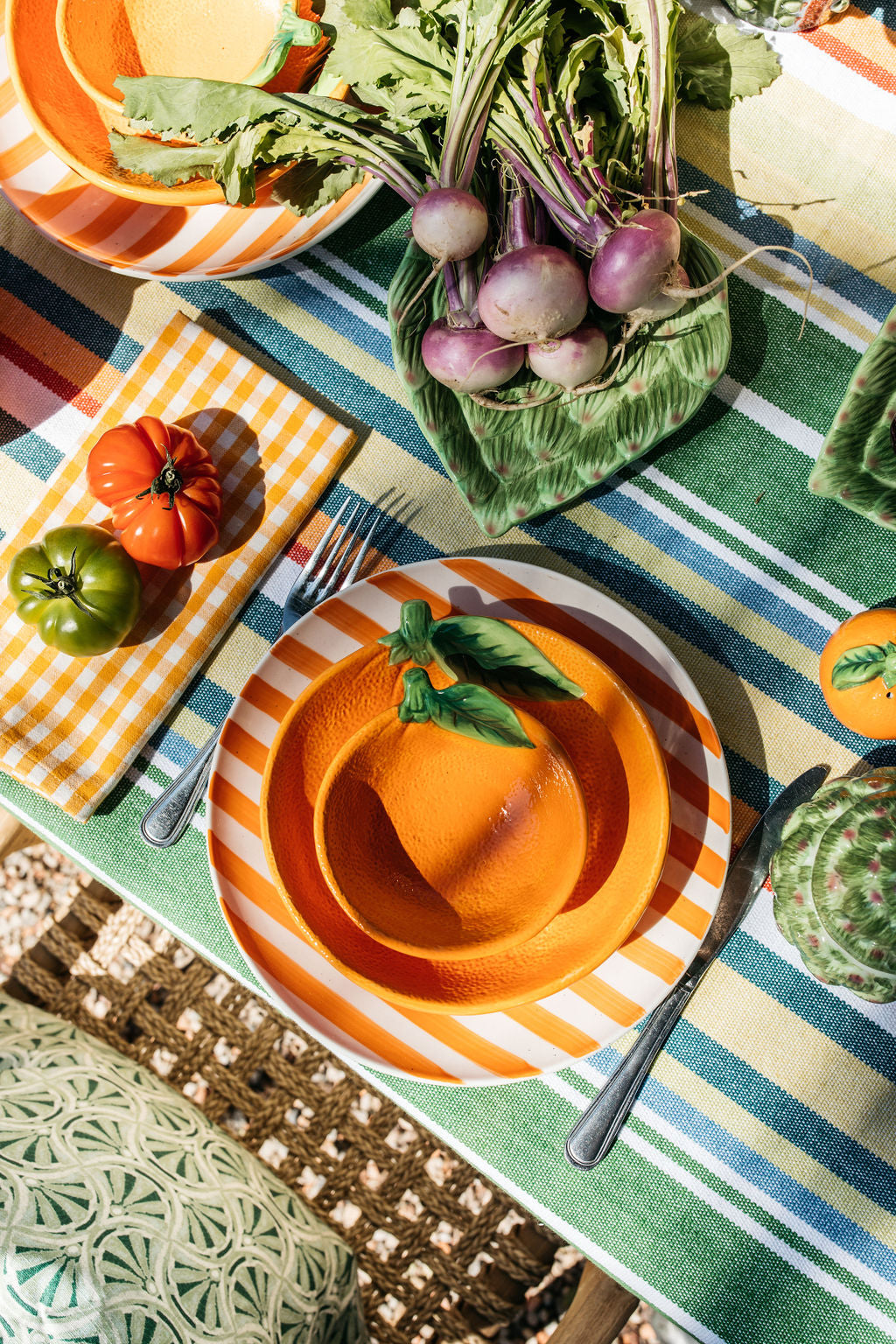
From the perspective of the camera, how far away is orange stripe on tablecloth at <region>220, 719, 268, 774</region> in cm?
99

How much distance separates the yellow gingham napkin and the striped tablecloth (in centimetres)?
3

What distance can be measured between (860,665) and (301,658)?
572 mm

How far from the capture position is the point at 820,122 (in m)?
1.00

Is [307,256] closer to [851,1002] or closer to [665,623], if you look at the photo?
[665,623]

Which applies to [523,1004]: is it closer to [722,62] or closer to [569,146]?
[569,146]

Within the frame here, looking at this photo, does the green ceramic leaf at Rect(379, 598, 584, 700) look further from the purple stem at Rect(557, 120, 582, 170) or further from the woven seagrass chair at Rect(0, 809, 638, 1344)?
the woven seagrass chair at Rect(0, 809, 638, 1344)

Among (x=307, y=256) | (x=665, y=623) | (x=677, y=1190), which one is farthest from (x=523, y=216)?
(x=677, y=1190)

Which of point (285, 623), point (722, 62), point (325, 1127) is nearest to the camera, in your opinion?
point (722, 62)

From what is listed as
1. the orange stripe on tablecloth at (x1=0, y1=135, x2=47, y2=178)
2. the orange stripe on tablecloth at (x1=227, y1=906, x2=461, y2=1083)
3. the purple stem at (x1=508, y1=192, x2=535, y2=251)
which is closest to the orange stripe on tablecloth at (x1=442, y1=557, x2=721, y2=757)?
the purple stem at (x1=508, y1=192, x2=535, y2=251)

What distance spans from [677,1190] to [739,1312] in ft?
0.46

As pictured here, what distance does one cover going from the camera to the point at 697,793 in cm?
96

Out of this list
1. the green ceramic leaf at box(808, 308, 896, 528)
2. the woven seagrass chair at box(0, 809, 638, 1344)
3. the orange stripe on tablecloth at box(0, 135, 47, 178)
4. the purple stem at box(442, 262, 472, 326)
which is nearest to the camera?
the green ceramic leaf at box(808, 308, 896, 528)

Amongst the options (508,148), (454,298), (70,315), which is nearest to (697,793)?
(454,298)

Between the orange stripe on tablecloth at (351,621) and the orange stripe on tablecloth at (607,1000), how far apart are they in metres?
0.43
